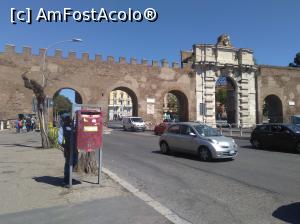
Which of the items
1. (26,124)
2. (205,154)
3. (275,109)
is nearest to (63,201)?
(205,154)

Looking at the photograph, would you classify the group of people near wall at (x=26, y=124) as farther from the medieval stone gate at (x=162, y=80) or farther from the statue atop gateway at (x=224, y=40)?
the statue atop gateway at (x=224, y=40)

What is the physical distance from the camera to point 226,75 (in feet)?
140

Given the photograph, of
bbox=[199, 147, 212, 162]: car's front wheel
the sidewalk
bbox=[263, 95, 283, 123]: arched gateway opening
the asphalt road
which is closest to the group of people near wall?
the asphalt road

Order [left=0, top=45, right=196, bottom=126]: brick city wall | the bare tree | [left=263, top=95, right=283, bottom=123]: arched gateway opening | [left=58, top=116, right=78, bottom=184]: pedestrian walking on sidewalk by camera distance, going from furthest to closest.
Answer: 1. [left=263, top=95, right=283, bottom=123]: arched gateway opening
2. [left=0, top=45, right=196, bottom=126]: brick city wall
3. the bare tree
4. [left=58, top=116, right=78, bottom=184]: pedestrian walking on sidewalk

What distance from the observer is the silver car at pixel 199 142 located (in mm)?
12820

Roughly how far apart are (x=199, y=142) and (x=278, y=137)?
6248mm

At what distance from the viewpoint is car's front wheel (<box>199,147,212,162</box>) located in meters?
13.0

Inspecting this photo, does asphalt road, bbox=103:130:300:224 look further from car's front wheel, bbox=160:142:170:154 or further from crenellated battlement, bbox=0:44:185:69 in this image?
crenellated battlement, bbox=0:44:185:69

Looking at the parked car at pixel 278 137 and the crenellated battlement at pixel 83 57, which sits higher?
the crenellated battlement at pixel 83 57

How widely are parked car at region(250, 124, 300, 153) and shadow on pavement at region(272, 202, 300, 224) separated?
10810mm

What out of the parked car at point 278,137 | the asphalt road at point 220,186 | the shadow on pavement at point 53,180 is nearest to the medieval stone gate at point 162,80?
the parked car at point 278,137

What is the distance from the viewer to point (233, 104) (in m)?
43.4

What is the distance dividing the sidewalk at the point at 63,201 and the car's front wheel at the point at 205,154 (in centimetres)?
511

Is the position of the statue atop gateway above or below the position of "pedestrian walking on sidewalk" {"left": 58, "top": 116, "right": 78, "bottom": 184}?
above
